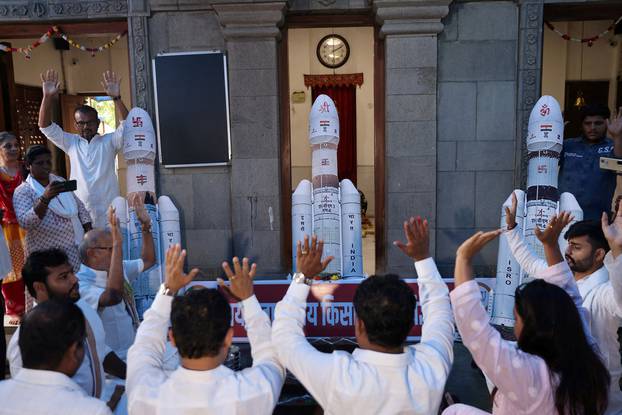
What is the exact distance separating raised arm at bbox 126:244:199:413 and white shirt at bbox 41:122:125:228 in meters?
2.94

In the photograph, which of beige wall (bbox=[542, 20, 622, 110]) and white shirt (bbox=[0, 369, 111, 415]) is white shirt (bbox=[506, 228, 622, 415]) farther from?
beige wall (bbox=[542, 20, 622, 110])

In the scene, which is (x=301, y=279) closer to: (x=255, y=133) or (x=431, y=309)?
(x=431, y=309)

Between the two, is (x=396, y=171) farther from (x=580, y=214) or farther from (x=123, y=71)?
(x=123, y=71)

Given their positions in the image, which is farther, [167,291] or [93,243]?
[93,243]

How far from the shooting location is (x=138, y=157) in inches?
174

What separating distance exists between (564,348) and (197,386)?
1172mm

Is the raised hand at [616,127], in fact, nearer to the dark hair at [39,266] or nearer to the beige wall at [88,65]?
the dark hair at [39,266]

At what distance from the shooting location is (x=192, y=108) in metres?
4.84

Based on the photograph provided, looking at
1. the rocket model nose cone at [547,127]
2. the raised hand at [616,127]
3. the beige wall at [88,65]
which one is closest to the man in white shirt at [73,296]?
the rocket model nose cone at [547,127]

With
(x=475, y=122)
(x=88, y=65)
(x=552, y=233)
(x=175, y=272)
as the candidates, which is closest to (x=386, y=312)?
(x=175, y=272)

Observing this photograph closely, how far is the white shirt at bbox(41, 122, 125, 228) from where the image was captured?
Result: 13.9ft

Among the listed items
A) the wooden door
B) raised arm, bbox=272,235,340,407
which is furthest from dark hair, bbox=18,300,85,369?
the wooden door

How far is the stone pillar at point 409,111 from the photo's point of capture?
4516 millimetres

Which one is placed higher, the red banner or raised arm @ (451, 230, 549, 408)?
raised arm @ (451, 230, 549, 408)
